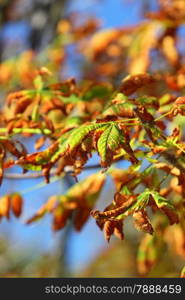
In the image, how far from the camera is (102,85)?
182cm

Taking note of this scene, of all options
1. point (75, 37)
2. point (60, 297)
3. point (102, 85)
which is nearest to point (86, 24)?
point (75, 37)

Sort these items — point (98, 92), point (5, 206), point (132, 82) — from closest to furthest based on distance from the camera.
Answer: point (132, 82)
point (98, 92)
point (5, 206)

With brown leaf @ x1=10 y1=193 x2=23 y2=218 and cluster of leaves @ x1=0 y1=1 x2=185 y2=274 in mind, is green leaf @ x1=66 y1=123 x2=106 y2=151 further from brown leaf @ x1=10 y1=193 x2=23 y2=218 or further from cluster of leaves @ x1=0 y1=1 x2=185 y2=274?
brown leaf @ x1=10 y1=193 x2=23 y2=218

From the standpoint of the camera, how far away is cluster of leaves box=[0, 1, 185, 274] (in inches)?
46.0

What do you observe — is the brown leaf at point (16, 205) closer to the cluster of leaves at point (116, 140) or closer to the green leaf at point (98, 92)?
the cluster of leaves at point (116, 140)

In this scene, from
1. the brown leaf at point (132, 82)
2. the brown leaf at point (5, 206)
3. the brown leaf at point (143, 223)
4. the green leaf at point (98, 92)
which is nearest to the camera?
the brown leaf at point (143, 223)

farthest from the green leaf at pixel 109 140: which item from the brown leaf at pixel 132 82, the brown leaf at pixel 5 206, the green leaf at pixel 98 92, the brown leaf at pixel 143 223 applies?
the brown leaf at pixel 5 206

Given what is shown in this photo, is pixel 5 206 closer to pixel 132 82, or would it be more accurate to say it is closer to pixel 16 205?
pixel 16 205

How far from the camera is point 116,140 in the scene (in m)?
1.14

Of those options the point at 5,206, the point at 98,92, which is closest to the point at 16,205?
the point at 5,206

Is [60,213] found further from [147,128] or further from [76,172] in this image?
[147,128]

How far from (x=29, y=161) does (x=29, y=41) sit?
388 centimetres

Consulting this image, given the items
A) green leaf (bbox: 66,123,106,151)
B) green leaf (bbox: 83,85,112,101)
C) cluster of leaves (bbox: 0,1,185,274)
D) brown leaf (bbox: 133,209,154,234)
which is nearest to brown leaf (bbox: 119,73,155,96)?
cluster of leaves (bbox: 0,1,185,274)

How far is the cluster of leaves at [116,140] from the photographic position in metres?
1.17
